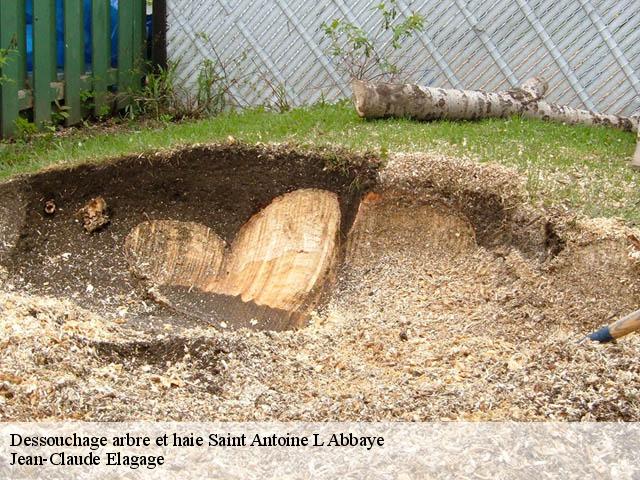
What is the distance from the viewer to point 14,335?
3.61 meters

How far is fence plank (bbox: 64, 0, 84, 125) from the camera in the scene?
7.08 metres

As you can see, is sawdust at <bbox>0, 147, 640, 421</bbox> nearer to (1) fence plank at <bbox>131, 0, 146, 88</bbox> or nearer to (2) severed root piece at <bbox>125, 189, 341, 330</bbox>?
(2) severed root piece at <bbox>125, 189, 341, 330</bbox>

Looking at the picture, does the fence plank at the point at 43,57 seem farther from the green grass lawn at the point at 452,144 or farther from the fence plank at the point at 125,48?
the fence plank at the point at 125,48

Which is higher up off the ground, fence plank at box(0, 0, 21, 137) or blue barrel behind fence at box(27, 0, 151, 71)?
blue barrel behind fence at box(27, 0, 151, 71)

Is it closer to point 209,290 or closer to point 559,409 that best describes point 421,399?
point 559,409

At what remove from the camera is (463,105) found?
670 cm

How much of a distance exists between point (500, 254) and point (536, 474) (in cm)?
230

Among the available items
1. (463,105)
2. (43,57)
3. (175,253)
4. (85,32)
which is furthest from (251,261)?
(85,32)

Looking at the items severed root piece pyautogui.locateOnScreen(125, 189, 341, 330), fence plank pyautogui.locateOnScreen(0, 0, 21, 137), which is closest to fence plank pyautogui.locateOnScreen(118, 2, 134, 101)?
fence plank pyautogui.locateOnScreen(0, 0, 21, 137)

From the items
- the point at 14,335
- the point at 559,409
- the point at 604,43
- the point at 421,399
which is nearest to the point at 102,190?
the point at 14,335

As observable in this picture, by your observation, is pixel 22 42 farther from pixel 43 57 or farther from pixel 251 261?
pixel 251 261

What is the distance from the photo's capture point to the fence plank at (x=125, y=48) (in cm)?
776

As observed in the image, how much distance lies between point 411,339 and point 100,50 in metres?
4.49

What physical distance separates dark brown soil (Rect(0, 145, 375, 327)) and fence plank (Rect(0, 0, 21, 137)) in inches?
50.9
